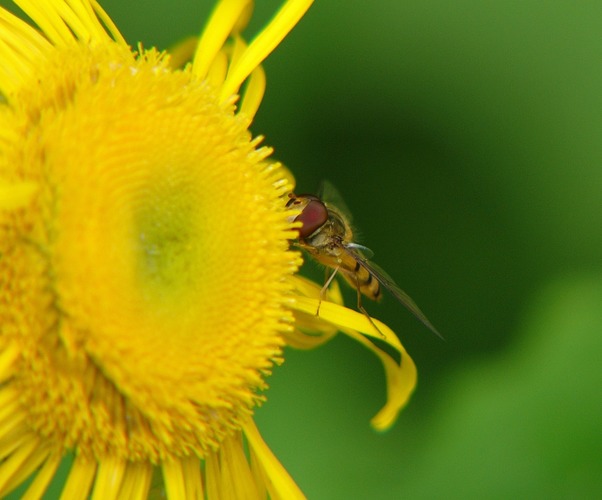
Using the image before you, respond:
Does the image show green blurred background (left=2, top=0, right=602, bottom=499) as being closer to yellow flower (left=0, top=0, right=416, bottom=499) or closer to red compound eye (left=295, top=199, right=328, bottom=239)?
red compound eye (left=295, top=199, right=328, bottom=239)

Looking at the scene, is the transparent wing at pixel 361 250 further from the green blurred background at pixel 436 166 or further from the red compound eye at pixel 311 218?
the green blurred background at pixel 436 166

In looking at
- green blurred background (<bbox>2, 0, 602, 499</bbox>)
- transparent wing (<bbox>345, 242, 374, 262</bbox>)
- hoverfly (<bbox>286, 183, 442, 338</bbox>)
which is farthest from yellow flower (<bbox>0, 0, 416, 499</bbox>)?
green blurred background (<bbox>2, 0, 602, 499</bbox>)

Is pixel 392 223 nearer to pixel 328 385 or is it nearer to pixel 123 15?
pixel 328 385

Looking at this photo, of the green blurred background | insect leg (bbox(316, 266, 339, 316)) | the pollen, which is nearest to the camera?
the pollen

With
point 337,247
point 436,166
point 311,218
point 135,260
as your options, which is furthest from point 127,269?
point 436,166

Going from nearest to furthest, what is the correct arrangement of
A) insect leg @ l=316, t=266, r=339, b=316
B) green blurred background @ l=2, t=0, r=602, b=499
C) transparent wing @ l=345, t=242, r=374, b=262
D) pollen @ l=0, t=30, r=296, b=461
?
pollen @ l=0, t=30, r=296, b=461, insect leg @ l=316, t=266, r=339, b=316, transparent wing @ l=345, t=242, r=374, b=262, green blurred background @ l=2, t=0, r=602, b=499

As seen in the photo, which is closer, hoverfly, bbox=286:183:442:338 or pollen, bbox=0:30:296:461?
pollen, bbox=0:30:296:461
